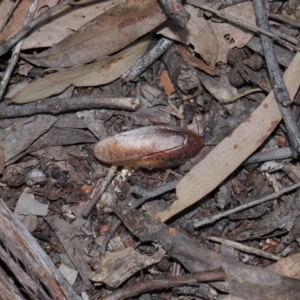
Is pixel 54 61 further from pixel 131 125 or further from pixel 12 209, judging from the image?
pixel 12 209

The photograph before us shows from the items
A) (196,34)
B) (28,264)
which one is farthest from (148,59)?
(28,264)

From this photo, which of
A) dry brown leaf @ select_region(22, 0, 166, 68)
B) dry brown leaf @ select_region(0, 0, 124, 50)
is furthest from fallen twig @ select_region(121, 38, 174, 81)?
dry brown leaf @ select_region(0, 0, 124, 50)

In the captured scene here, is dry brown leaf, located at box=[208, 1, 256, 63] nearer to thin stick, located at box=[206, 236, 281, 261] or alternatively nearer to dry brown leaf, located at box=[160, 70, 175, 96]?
dry brown leaf, located at box=[160, 70, 175, 96]

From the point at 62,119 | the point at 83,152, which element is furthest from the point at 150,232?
the point at 62,119

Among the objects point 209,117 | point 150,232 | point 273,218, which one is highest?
point 209,117

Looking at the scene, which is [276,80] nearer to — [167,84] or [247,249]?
[167,84]

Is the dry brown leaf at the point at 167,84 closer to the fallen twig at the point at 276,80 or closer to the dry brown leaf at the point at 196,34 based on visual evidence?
the dry brown leaf at the point at 196,34
